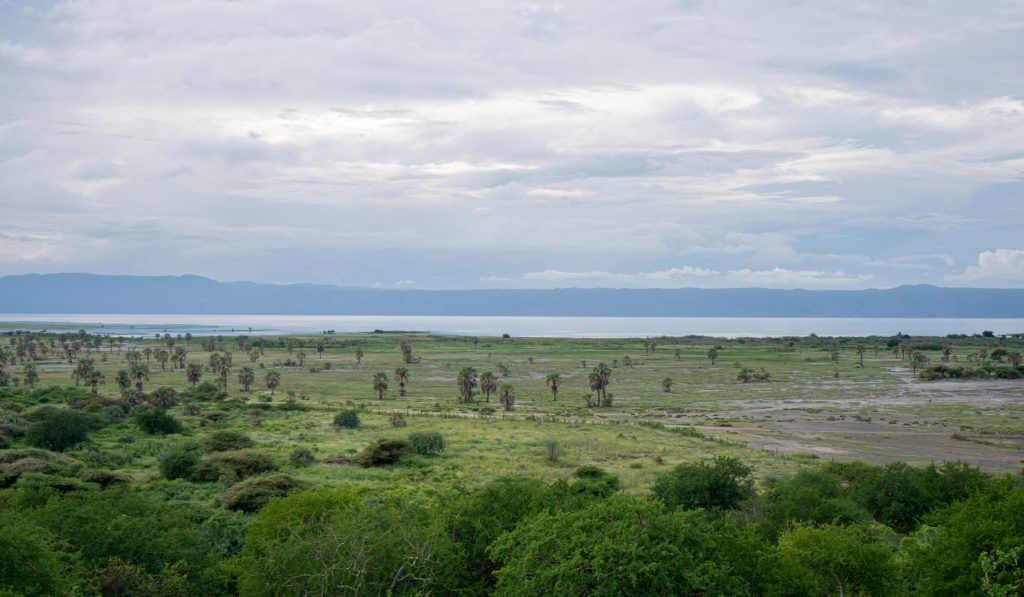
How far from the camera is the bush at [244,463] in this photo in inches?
1556

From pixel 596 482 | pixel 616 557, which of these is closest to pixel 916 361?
pixel 596 482

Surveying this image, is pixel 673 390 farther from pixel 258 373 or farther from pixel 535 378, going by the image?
pixel 258 373

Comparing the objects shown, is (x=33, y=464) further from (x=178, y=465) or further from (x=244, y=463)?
(x=244, y=463)

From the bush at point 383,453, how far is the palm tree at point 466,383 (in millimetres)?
45168

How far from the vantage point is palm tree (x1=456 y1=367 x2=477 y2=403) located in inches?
3701

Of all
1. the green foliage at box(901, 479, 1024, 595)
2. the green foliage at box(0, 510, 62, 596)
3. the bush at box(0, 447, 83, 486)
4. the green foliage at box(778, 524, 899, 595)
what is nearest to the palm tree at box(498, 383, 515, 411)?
the bush at box(0, 447, 83, 486)

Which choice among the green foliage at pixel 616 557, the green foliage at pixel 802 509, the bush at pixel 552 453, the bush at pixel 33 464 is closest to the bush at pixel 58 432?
the bush at pixel 33 464

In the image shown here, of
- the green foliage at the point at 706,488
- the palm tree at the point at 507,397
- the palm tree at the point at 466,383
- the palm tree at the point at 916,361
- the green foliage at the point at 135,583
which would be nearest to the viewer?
the green foliage at the point at 135,583

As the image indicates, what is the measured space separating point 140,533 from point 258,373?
116 metres

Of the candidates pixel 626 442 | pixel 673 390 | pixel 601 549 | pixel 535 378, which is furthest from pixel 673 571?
pixel 535 378

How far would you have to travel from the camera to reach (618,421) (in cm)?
7438

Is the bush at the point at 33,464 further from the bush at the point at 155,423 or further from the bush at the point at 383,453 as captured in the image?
the bush at the point at 155,423

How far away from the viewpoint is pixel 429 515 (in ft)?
69.9

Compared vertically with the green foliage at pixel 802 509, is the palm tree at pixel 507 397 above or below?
below
